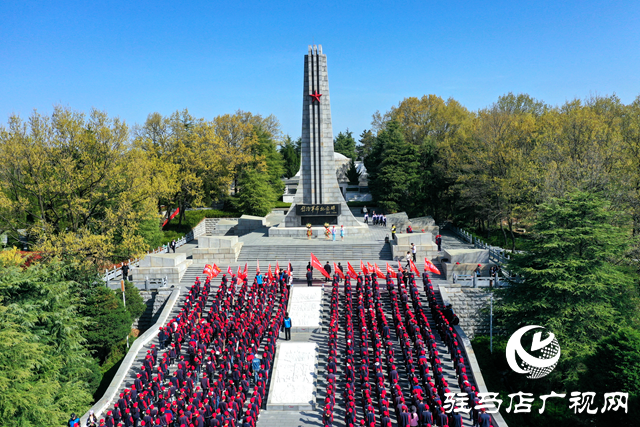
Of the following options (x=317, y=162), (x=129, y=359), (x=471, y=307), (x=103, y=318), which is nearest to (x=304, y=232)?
(x=317, y=162)

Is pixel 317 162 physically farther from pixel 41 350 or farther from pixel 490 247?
pixel 41 350

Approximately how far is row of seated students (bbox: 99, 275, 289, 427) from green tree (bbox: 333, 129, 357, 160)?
207ft

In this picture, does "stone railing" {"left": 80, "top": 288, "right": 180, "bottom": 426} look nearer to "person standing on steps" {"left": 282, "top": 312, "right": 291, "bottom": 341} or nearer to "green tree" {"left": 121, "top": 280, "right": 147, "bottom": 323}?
"green tree" {"left": 121, "top": 280, "right": 147, "bottom": 323}

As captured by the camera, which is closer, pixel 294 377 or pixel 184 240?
pixel 294 377

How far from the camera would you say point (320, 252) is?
28234 millimetres

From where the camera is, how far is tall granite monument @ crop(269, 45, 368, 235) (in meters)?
31.8

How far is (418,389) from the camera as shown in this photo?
13.2m

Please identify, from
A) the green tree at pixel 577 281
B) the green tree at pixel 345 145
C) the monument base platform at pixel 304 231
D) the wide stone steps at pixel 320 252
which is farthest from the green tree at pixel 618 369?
the green tree at pixel 345 145

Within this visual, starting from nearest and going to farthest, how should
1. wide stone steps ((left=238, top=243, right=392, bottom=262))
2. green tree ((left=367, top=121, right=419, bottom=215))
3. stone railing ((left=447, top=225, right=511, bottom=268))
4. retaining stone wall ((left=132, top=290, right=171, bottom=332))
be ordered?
retaining stone wall ((left=132, top=290, right=171, bottom=332)) → stone railing ((left=447, top=225, right=511, bottom=268)) → wide stone steps ((left=238, top=243, right=392, bottom=262)) → green tree ((left=367, top=121, right=419, bottom=215))

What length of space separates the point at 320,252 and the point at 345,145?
58.3 m

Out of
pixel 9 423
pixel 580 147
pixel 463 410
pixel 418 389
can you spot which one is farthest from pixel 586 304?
pixel 9 423

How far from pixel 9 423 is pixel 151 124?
44859mm

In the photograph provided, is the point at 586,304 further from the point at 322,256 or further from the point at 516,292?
the point at 322,256

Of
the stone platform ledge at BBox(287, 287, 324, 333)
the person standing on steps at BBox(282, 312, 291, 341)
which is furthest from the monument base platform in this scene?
the person standing on steps at BBox(282, 312, 291, 341)
